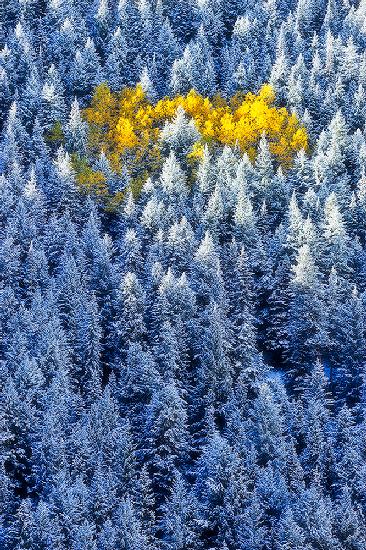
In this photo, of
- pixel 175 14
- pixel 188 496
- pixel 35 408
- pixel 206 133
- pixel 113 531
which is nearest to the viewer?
pixel 113 531

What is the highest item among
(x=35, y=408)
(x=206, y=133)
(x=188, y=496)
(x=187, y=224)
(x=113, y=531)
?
(x=206, y=133)

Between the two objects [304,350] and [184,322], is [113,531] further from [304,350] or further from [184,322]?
[304,350]

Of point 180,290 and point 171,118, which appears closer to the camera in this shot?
point 180,290

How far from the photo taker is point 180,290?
6194 centimetres

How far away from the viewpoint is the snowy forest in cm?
4769

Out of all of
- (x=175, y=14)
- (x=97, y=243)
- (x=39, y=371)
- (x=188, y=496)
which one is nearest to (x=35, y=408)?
(x=39, y=371)

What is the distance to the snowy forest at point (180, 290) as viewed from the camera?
47688 millimetres

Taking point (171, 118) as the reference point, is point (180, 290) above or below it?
below

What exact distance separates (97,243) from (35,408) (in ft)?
60.1

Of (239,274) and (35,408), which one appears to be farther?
(239,274)

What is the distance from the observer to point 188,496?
154 ft

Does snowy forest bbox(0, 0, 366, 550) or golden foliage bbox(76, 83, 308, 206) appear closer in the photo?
snowy forest bbox(0, 0, 366, 550)

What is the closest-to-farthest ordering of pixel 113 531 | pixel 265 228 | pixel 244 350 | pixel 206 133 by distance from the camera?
pixel 113 531, pixel 244 350, pixel 265 228, pixel 206 133

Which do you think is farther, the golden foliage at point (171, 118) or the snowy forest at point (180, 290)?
the golden foliage at point (171, 118)
